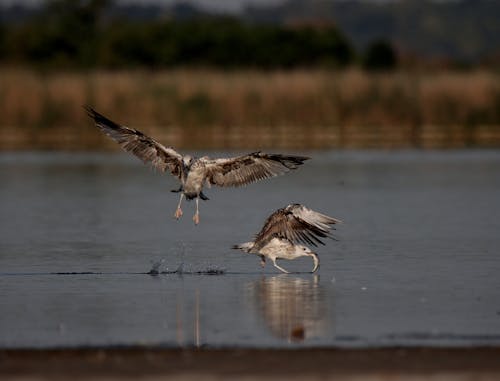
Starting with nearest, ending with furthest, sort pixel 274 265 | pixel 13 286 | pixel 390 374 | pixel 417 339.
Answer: pixel 390 374, pixel 417 339, pixel 13 286, pixel 274 265

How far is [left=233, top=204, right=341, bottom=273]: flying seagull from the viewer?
12742mm

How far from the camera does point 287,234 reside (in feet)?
42.4

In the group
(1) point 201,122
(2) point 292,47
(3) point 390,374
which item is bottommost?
(3) point 390,374

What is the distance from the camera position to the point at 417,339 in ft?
28.9

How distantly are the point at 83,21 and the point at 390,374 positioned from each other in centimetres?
5702

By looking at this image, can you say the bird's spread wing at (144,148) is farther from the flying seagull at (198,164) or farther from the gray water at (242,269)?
the gray water at (242,269)

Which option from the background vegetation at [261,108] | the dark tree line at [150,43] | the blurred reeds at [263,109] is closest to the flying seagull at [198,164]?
the background vegetation at [261,108]

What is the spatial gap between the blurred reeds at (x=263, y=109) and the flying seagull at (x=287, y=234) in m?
21.3

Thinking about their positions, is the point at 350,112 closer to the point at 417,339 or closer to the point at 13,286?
the point at 13,286

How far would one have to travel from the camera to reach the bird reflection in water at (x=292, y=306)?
9.24 m

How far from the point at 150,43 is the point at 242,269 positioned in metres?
48.1

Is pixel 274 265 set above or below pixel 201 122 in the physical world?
below

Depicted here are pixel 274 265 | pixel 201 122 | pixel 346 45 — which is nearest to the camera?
pixel 274 265

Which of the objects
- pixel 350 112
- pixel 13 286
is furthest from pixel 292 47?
pixel 13 286
